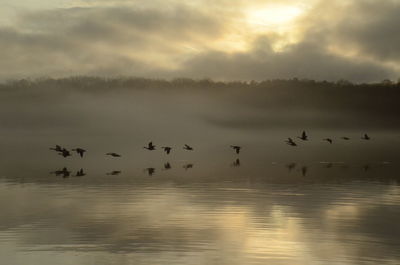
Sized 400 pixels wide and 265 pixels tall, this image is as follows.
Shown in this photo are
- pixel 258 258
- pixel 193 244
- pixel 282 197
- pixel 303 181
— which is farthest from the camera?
pixel 303 181

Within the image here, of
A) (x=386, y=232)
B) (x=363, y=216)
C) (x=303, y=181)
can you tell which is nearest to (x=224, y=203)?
(x=363, y=216)

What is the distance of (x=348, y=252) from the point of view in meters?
28.0

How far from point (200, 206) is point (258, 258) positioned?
619 inches

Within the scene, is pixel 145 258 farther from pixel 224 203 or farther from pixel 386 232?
pixel 224 203

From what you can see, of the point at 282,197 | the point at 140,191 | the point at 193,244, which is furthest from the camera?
the point at 140,191

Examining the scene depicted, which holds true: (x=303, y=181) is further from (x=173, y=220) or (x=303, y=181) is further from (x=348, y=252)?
(x=348, y=252)

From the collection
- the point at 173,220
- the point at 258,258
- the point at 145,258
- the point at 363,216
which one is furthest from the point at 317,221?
the point at 145,258

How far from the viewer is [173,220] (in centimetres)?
3619

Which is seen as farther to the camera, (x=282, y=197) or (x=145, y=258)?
(x=282, y=197)

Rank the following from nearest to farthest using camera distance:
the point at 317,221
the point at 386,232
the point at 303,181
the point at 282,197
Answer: the point at 386,232 → the point at 317,221 → the point at 282,197 → the point at 303,181

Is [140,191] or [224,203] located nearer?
[224,203]

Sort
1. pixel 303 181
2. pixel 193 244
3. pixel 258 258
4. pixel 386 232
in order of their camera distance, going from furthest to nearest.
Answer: pixel 303 181, pixel 386 232, pixel 193 244, pixel 258 258

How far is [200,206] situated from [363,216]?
10.2 meters

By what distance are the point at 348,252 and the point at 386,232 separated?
571cm
